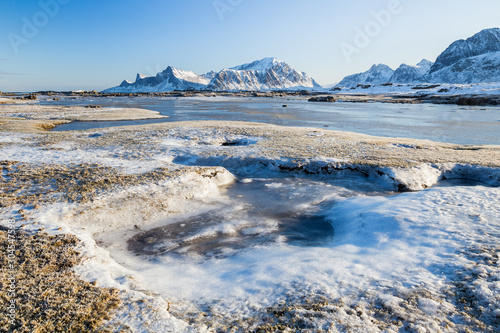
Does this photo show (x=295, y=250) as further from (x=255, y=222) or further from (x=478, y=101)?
(x=478, y=101)

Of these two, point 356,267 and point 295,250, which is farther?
point 295,250

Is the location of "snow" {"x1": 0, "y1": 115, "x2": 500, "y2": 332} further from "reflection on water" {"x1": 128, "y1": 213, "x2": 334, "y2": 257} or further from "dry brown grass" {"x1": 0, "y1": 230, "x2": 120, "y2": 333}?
"dry brown grass" {"x1": 0, "y1": 230, "x2": 120, "y2": 333}

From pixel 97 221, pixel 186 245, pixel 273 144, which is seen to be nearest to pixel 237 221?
pixel 186 245

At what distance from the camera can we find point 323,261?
24.7ft

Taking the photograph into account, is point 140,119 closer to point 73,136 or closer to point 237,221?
point 73,136
